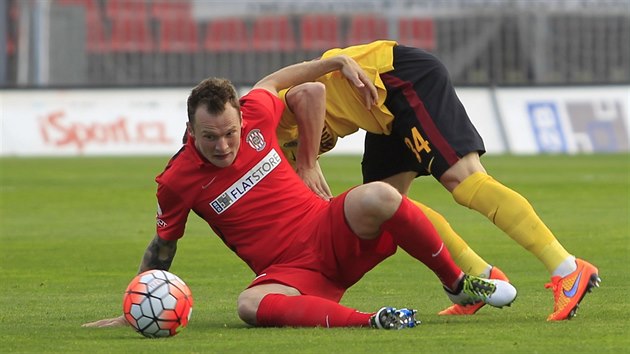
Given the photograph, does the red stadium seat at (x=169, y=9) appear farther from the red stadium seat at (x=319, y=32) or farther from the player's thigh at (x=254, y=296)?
the player's thigh at (x=254, y=296)

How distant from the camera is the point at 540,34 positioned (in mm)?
31953

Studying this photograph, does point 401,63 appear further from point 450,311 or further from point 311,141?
point 450,311

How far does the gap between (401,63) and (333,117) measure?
50cm

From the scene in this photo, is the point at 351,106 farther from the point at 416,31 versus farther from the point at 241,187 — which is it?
the point at 416,31

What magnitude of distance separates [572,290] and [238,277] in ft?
11.6

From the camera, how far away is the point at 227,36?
33062 millimetres

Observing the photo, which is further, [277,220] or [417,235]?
[277,220]

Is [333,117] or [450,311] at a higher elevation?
[333,117]

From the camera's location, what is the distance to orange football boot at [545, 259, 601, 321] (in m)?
7.15

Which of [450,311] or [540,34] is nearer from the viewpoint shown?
[450,311]

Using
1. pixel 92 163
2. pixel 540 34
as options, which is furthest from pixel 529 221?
pixel 540 34

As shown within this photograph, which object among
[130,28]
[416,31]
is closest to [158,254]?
[130,28]

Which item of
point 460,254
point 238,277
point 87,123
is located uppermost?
point 460,254

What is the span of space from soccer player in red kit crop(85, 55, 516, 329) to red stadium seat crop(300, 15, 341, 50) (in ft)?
82.5
